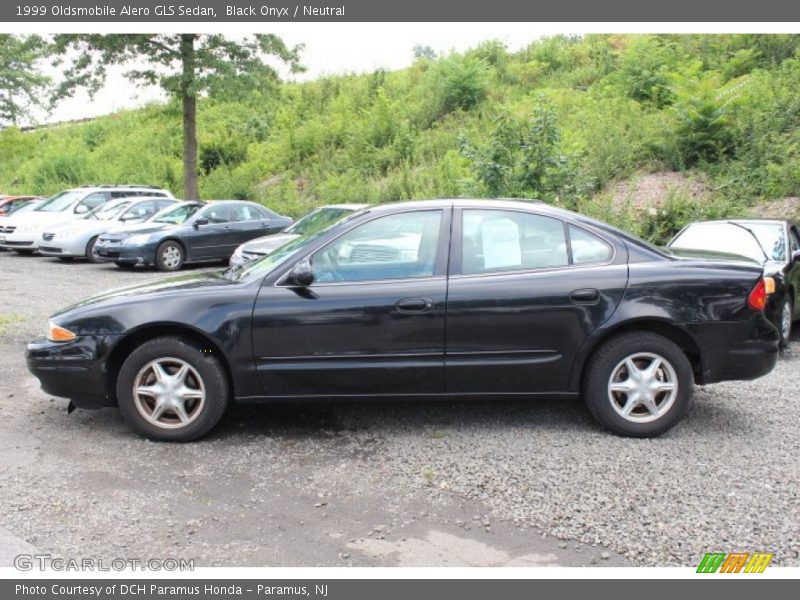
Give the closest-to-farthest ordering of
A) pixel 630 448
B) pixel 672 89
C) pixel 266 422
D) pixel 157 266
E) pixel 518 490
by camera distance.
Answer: pixel 518 490 < pixel 630 448 < pixel 266 422 < pixel 157 266 < pixel 672 89

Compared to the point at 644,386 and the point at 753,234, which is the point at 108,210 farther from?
the point at 644,386

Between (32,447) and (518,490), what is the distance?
3.22 m

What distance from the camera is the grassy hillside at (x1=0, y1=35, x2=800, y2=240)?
14.6 m

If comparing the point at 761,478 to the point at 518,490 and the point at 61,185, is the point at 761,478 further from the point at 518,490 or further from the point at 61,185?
the point at 61,185

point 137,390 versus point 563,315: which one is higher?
point 563,315

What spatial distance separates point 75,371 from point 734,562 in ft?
13.7

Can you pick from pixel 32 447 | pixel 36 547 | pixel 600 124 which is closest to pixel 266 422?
pixel 32 447

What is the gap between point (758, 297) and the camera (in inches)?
201

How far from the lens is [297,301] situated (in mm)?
4988

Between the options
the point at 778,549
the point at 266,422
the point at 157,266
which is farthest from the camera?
the point at 157,266

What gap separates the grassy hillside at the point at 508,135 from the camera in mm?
14641

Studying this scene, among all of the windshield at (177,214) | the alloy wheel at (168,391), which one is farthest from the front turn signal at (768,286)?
the windshield at (177,214)

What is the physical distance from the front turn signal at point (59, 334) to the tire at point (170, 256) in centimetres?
1068

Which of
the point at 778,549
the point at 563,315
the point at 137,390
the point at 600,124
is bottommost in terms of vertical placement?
the point at 778,549
